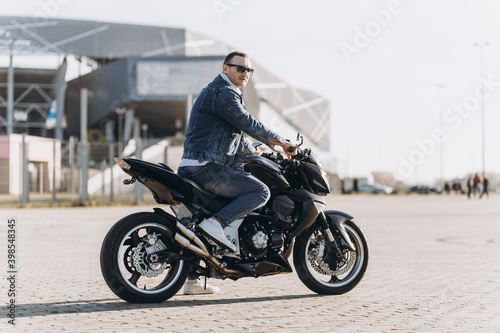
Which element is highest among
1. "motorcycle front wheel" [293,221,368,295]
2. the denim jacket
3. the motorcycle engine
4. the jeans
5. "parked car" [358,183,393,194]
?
the denim jacket

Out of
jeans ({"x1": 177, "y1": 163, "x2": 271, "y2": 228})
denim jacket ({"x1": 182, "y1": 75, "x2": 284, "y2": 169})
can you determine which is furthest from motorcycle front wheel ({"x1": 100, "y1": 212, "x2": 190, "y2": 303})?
denim jacket ({"x1": 182, "y1": 75, "x2": 284, "y2": 169})

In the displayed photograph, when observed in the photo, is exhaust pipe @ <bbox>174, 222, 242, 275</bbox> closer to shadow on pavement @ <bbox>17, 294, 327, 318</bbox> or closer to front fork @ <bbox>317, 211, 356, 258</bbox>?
shadow on pavement @ <bbox>17, 294, 327, 318</bbox>

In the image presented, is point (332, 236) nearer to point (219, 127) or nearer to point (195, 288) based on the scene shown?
point (195, 288)

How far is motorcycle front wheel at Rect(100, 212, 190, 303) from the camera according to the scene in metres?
4.91

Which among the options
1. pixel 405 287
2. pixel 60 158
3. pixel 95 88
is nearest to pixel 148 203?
pixel 60 158

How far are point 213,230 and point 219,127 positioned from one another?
769 mm

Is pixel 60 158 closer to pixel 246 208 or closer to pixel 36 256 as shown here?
pixel 36 256

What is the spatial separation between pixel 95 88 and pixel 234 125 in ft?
224

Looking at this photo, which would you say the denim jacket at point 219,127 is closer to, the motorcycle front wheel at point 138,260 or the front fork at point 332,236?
the motorcycle front wheel at point 138,260

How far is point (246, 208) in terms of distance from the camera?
5.13 meters

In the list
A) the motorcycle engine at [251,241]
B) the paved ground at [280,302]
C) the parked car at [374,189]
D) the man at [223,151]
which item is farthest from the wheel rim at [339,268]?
the parked car at [374,189]

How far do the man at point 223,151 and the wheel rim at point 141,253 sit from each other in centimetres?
30

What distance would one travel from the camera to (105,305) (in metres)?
5.11

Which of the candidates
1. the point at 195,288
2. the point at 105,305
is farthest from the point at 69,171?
the point at 105,305
